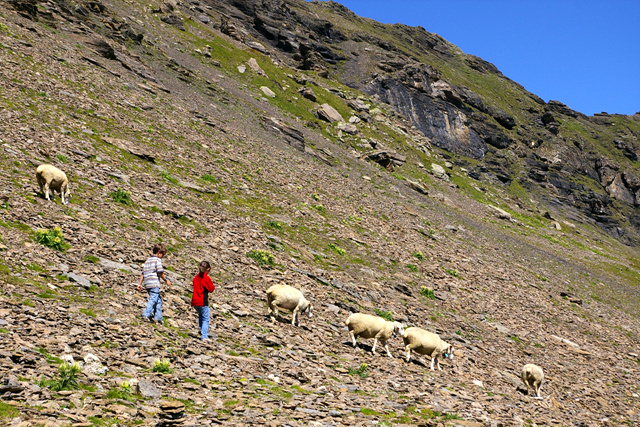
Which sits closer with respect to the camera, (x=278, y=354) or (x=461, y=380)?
(x=278, y=354)

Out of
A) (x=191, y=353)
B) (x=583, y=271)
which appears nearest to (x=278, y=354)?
(x=191, y=353)

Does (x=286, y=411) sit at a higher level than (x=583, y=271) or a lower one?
lower

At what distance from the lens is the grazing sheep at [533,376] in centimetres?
1764

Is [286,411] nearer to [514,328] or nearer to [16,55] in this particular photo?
[514,328]

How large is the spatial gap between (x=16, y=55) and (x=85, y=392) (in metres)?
32.9

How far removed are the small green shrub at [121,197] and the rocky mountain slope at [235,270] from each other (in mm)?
98

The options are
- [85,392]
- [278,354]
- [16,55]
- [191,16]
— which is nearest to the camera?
[85,392]

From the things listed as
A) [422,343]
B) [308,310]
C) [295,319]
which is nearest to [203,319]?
[295,319]

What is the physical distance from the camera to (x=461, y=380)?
16359 millimetres

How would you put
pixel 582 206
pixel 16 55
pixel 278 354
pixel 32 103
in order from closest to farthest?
pixel 278 354 < pixel 32 103 < pixel 16 55 < pixel 582 206

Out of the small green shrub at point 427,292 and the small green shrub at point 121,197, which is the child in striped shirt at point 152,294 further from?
the small green shrub at point 427,292

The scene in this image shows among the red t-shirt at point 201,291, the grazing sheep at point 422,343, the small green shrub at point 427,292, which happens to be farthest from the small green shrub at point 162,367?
the small green shrub at point 427,292

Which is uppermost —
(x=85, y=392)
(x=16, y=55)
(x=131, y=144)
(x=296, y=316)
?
(x=16, y=55)

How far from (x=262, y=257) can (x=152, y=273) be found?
8.23 meters
